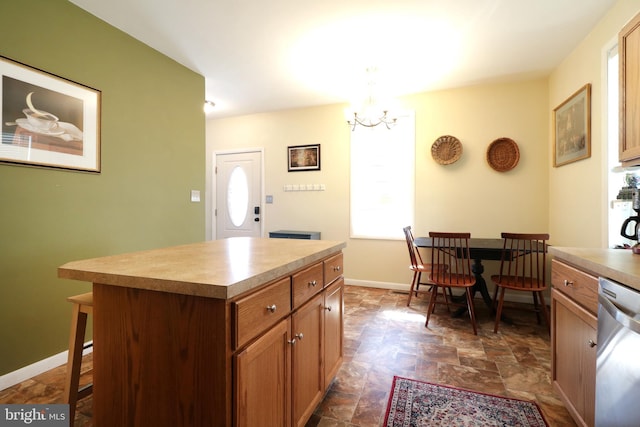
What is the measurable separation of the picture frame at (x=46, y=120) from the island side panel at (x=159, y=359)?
1593 millimetres

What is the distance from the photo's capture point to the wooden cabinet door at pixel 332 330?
5.29 feet

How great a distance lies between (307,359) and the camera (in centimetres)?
139

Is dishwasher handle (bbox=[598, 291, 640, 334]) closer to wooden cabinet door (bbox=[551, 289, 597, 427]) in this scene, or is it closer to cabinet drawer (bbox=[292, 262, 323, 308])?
wooden cabinet door (bbox=[551, 289, 597, 427])

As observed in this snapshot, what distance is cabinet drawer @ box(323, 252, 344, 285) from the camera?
63.7 inches

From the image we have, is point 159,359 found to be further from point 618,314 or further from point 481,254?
point 481,254

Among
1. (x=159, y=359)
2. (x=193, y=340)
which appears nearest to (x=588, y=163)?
(x=193, y=340)

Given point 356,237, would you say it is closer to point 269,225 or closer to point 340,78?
point 269,225

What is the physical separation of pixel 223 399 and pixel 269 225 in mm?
3848

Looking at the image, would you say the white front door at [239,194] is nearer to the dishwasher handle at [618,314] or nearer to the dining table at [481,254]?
the dining table at [481,254]

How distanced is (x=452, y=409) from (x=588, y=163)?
2431 mm

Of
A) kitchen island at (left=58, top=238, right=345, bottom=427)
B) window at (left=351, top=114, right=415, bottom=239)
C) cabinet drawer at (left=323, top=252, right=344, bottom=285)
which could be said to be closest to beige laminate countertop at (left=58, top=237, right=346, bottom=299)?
kitchen island at (left=58, top=238, right=345, bottom=427)

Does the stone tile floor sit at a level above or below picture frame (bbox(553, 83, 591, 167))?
below

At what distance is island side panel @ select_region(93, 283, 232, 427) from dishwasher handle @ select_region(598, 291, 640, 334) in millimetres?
1293

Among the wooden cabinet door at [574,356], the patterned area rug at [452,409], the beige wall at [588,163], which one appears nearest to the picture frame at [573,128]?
the beige wall at [588,163]
